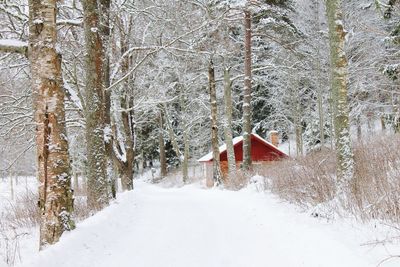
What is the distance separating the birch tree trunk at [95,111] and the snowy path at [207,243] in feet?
4.04

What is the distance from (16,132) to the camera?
14.2 metres

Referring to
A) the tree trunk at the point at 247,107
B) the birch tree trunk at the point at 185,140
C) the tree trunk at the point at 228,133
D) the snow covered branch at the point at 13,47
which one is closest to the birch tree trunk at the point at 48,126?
the snow covered branch at the point at 13,47

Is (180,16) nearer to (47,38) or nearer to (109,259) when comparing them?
(47,38)

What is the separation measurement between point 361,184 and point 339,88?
2427 millimetres

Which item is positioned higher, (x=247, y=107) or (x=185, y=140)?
(x=247, y=107)

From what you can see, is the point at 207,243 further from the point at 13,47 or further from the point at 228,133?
the point at 228,133

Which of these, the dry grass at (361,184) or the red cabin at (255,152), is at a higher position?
the red cabin at (255,152)

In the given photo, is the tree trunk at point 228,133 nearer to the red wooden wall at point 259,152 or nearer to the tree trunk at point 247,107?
the tree trunk at point 247,107

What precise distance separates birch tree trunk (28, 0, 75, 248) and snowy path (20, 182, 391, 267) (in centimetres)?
35

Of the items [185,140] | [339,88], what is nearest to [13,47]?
[339,88]

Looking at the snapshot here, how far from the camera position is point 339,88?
24.7ft

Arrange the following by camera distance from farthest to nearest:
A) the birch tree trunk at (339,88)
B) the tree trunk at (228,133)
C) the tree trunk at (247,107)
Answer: the tree trunk at (228,133) < the tree trunk at (247,107) < the birch tree trunk at (339,88)

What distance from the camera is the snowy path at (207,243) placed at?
4309mm

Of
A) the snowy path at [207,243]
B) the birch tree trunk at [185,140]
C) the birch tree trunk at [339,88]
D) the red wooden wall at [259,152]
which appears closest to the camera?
the snowy path at [207,243]
